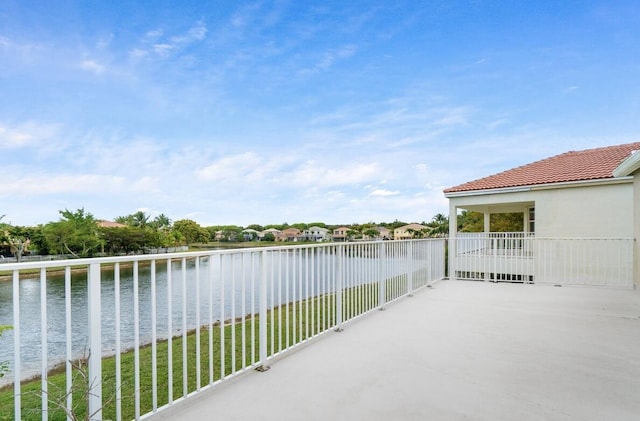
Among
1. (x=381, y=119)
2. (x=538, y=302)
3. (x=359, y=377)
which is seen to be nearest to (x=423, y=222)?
(x=381, y=119)

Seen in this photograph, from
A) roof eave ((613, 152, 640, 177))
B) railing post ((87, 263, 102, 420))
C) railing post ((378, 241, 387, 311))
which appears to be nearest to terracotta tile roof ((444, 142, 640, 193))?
roof eave ((613, 152, 640, 177))

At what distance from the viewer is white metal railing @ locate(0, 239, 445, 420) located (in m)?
1.57

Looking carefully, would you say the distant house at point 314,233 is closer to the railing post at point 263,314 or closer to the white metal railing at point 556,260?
the white metal railing at point 556,260

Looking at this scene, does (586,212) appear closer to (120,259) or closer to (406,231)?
(120,259)

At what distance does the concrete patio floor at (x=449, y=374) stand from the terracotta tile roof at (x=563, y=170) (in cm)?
527

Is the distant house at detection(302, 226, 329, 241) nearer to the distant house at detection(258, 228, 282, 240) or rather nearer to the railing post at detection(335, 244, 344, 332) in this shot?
the distant house at detection(258, 228, 282, 240)

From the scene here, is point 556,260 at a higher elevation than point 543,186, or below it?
below

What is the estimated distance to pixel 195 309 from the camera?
273 cm

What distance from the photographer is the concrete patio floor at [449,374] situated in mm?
2070

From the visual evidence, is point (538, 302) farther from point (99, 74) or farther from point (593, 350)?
point (99, 74)

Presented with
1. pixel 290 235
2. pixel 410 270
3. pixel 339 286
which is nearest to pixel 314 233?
pixel 290 235

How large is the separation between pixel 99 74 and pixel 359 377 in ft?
54.6

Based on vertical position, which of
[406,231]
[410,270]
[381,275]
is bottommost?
[406,231]

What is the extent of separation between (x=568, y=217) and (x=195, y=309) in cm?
938
